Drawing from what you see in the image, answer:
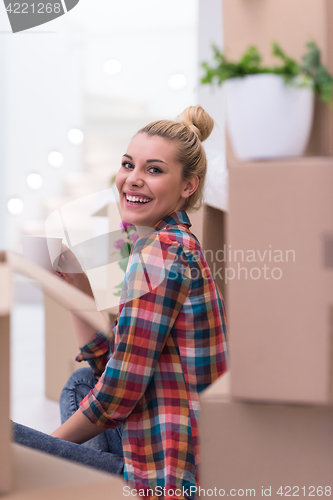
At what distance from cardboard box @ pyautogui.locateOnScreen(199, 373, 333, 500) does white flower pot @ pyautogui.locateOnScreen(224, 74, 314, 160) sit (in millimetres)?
294

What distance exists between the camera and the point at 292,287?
549 mm

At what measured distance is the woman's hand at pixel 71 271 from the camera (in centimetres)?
94

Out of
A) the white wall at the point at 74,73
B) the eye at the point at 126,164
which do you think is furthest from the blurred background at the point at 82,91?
the eye at the point at 126,164

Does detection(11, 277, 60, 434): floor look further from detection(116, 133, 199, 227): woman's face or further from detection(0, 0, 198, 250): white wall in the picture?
detection(0, 0, 198, 250): white wall

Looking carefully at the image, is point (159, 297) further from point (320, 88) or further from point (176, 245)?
point (320, 88)

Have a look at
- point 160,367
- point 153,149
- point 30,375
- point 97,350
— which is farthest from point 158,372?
point 30,375

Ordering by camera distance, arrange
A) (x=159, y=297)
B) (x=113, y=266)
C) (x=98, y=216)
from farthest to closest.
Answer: (x=98, y=216) → (x=113, y=266) → (x=159, y=297)

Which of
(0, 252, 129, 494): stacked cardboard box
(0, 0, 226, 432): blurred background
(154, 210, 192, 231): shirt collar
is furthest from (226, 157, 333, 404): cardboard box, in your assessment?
(0, 0, 226, 432): blurred background

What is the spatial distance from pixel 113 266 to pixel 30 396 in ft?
2.82

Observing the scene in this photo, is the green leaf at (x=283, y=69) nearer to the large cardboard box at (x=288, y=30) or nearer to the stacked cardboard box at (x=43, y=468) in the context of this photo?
the large cardboard box at (x=288, y=30)

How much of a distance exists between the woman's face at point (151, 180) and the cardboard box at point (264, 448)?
0.43m

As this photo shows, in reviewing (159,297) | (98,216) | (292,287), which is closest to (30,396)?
(98,216)

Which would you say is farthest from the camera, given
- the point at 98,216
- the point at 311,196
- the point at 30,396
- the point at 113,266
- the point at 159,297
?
the point at 30,396

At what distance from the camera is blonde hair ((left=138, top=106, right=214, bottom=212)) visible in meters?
0.96
